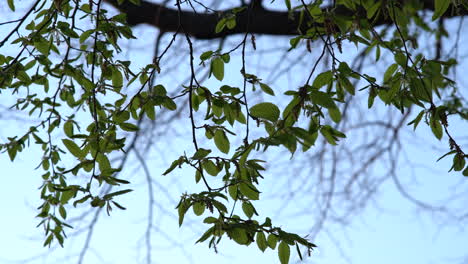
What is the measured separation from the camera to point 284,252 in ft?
3.24

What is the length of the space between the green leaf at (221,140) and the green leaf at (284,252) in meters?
0.26

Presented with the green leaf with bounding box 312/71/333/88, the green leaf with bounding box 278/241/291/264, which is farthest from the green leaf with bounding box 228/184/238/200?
→ the green leaf with bounding box 312/71/333/88

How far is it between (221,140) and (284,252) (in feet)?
0.94

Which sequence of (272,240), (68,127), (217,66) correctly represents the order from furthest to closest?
(68,127) < (217,66) < (272,240)

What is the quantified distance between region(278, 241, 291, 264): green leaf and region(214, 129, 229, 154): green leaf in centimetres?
26

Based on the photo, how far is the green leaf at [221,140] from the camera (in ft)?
3.74

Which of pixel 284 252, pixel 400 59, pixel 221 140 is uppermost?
pixel 400 59

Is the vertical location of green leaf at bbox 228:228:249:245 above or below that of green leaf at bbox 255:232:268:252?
below

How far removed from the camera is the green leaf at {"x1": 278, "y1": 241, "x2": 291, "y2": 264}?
0.98 metres

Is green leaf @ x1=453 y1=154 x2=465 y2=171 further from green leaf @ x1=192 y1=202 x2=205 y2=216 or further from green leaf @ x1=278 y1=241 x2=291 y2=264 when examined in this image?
green leaf @ x1=192 y1=202 x2=205 y2=216

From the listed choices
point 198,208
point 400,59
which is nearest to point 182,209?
point 198,208

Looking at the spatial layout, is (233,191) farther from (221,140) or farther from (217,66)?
(217,66)

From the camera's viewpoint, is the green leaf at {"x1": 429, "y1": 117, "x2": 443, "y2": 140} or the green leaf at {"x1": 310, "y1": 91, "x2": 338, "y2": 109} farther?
the green leaf at {"x1": 429, "y1": 117, "x2": 443, "y2": 140}

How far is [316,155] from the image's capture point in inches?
110
